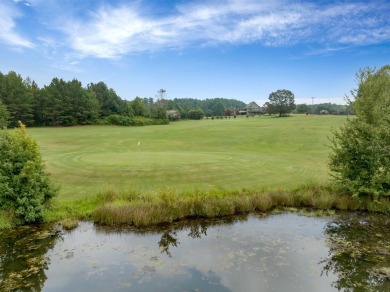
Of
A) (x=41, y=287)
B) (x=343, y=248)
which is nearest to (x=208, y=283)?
(x=41, y=287)

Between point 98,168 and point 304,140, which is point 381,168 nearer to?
point 98,168

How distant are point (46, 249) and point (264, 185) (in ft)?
41.4

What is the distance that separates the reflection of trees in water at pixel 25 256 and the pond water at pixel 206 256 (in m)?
0.03

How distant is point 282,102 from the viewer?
10231 cm

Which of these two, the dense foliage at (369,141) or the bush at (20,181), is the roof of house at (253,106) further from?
the bush at (20,181)

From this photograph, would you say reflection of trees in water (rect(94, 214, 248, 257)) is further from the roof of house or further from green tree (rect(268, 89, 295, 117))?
the roof of house

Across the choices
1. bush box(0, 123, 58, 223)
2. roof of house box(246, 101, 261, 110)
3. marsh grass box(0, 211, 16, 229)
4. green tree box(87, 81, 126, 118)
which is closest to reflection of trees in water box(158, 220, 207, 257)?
bush box(0, 123, 58, 223)

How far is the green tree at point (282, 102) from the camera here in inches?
4013

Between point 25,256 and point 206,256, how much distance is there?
6578mm

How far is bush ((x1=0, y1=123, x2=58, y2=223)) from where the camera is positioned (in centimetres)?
Answer: 1420

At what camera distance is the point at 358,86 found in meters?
18.0

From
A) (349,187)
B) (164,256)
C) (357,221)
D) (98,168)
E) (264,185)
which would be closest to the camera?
(164,256)

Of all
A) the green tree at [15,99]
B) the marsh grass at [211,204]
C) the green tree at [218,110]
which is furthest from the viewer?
the green tree at [218,110]

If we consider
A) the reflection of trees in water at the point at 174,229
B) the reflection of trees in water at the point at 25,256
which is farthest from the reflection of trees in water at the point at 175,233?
the reflection of trees in water at the point at 25,256
